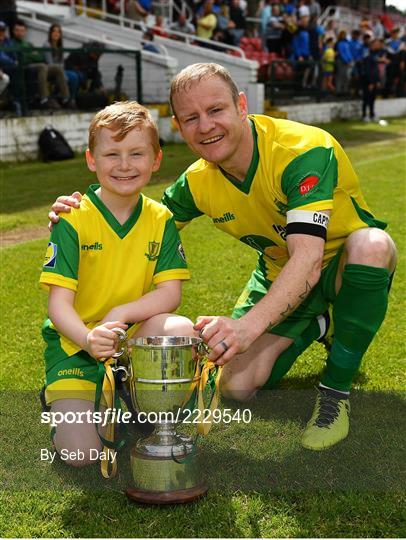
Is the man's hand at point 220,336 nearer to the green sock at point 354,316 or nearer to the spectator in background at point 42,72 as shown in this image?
the green sock at point 354,316

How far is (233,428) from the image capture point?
3.59 m

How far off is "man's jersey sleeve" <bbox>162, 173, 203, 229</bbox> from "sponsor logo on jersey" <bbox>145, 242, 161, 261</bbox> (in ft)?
1.55

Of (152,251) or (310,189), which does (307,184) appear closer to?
(310,189)

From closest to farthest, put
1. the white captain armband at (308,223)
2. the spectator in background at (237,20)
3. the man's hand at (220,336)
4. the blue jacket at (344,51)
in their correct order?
the man's hand at (220,336) < the white captain armband at (308,223) < the spectator in background at (237,20) < the blue jacket at (344,51)

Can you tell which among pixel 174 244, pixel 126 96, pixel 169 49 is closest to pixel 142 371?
pixel 174 244

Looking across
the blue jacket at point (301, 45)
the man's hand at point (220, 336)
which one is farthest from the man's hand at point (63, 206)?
the blue jacket at point (301, 45)

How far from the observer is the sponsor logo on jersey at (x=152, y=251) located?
11.5 feet

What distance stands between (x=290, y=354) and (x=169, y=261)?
0.90 metres

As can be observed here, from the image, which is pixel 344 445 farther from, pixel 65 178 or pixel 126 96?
pixel 126 96

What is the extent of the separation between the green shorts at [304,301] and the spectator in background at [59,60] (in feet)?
33.7

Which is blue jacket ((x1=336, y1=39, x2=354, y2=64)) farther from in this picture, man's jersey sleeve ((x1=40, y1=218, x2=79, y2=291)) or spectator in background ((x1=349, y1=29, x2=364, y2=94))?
man's jersey sleeve ((x1=40, y1=218, x2=79, y2=291))

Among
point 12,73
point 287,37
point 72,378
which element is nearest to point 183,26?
point 287,37

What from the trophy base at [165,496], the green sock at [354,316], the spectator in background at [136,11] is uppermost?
the green sock at [354,316]

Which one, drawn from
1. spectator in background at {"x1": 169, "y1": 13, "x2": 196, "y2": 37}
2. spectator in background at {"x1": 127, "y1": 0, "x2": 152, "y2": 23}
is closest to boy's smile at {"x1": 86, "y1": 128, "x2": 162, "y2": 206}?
spectator in background at {"x1": 127, "y1": 0, "x2": 152, "y2": 23}
